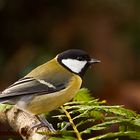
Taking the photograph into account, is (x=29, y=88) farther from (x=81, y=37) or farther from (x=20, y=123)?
(x=81, y=37)

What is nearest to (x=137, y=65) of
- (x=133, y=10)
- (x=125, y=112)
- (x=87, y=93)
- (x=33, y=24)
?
(x=133, y=10)

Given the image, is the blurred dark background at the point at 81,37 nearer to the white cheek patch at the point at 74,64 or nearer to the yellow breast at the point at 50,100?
the white cheek patch at the point at 74,64

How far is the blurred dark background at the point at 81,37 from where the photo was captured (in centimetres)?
388

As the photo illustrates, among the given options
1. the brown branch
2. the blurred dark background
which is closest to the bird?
the brown branch

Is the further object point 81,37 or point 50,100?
point 81,37

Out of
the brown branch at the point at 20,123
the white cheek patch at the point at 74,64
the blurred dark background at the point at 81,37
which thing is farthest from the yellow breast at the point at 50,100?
the blurred dark background at the point at 81,37

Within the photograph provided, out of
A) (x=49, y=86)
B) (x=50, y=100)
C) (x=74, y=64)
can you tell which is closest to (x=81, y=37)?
(x=74, y=64)

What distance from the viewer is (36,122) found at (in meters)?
1.55

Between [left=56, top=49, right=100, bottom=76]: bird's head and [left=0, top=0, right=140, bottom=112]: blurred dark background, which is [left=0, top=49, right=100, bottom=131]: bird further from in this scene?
[left=0, top=0, right=140, bottom=112]: blurred dark background

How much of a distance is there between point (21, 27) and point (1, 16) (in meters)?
0.18

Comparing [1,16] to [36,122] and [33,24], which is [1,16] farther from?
[36,122]

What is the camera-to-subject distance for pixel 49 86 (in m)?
2.23

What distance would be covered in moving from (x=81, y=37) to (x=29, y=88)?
2.15 meters

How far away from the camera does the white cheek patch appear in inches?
92.7
